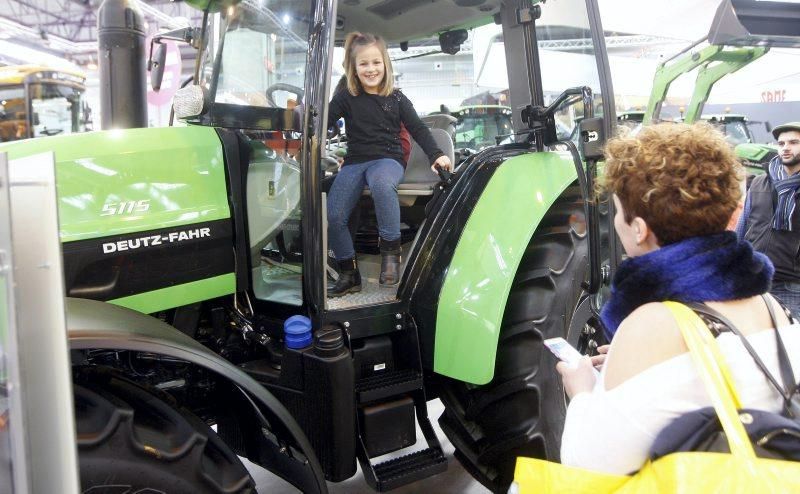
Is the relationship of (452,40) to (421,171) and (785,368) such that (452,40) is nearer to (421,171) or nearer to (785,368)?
(421,171)

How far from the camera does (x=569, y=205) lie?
2551mm

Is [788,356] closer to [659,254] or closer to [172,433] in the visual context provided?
[659,254]

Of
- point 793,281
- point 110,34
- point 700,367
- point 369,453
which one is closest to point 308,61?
point 369,453

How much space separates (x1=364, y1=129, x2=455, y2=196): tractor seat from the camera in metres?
2.59

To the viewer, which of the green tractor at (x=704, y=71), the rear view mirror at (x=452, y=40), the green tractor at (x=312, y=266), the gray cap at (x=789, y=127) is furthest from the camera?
the green tractor at (x=704, y=71)

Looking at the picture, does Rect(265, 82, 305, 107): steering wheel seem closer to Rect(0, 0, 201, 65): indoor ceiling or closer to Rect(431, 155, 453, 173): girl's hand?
Rect(431, 155, 453, 173): girl's hand

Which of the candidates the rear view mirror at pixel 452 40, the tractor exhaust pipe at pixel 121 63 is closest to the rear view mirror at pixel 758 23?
the rear view mirror at pixel 452 40

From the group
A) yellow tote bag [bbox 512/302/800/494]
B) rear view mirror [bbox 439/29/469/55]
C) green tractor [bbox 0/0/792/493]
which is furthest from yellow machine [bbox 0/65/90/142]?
yellow tote bag [bbox 512/302/800/494]

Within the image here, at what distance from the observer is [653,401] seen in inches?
41.3

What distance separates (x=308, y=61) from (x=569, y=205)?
1233mm

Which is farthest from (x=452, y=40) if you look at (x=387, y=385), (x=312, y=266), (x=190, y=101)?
(x=387, y=385)

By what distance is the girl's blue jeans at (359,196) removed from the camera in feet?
7.80

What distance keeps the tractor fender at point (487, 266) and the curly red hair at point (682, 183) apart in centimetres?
95

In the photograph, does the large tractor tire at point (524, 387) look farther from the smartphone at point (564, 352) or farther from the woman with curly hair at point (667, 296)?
the woman with curly hair at point (667, 296)
